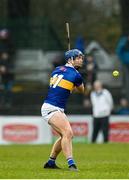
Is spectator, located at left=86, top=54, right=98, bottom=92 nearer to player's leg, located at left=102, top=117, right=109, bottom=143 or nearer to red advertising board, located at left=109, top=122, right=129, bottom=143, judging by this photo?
red advertising board, located at left=109, top=122, right=129, bottom=143

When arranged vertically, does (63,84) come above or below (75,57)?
below

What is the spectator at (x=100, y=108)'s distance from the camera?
1107 inches

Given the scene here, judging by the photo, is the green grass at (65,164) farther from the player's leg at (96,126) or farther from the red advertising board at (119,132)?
the red advertising board at (119,132)

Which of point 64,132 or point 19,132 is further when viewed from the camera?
point 19,132

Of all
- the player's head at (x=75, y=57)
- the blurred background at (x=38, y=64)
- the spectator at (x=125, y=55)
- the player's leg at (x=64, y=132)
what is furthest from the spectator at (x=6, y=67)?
the player's leg at (x=64, y=132)

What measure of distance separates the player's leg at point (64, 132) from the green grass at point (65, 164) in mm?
303

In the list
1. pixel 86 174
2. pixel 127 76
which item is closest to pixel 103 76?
pixel 127 76

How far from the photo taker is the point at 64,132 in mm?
15289

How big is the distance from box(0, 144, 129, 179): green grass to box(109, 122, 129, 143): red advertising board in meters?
4.01

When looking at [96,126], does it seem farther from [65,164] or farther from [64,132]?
[64,132]

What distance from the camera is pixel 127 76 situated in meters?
30.2

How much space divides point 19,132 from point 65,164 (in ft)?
39.3

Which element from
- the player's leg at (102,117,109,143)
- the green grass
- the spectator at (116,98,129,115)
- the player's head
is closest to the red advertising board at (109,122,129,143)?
the spectator at (116,98,129,115)

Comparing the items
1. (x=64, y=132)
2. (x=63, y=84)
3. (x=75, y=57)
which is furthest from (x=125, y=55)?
(x=64, y=132)
